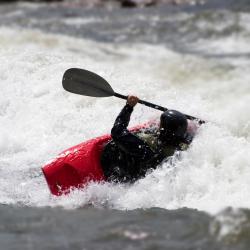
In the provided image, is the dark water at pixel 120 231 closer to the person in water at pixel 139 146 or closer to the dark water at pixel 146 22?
the person in water at pixel 139 146

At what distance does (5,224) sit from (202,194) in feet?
5.34

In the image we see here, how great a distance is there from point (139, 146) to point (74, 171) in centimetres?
65

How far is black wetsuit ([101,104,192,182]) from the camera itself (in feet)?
19.7

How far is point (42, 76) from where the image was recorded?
396 inches

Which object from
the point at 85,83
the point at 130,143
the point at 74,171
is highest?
the point at 85,83

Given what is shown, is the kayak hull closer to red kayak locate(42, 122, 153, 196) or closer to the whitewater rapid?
red kayak locate(42, 122, 153, 196)

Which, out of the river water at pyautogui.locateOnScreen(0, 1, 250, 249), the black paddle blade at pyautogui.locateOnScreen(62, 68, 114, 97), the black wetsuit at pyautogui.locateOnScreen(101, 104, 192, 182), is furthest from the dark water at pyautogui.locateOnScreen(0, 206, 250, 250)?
the black paddle blade at pyautogui.locateOnScreen(62, 68, 114, 97)

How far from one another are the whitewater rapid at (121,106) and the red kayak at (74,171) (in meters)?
0.11

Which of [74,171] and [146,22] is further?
[146,22]

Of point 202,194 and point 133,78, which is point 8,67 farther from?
point 202,194

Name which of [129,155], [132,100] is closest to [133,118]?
[132,100]

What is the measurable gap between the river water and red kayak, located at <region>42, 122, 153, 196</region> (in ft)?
0.34

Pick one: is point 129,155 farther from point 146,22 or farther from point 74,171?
point 146,22

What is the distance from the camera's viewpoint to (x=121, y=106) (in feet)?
29.3
